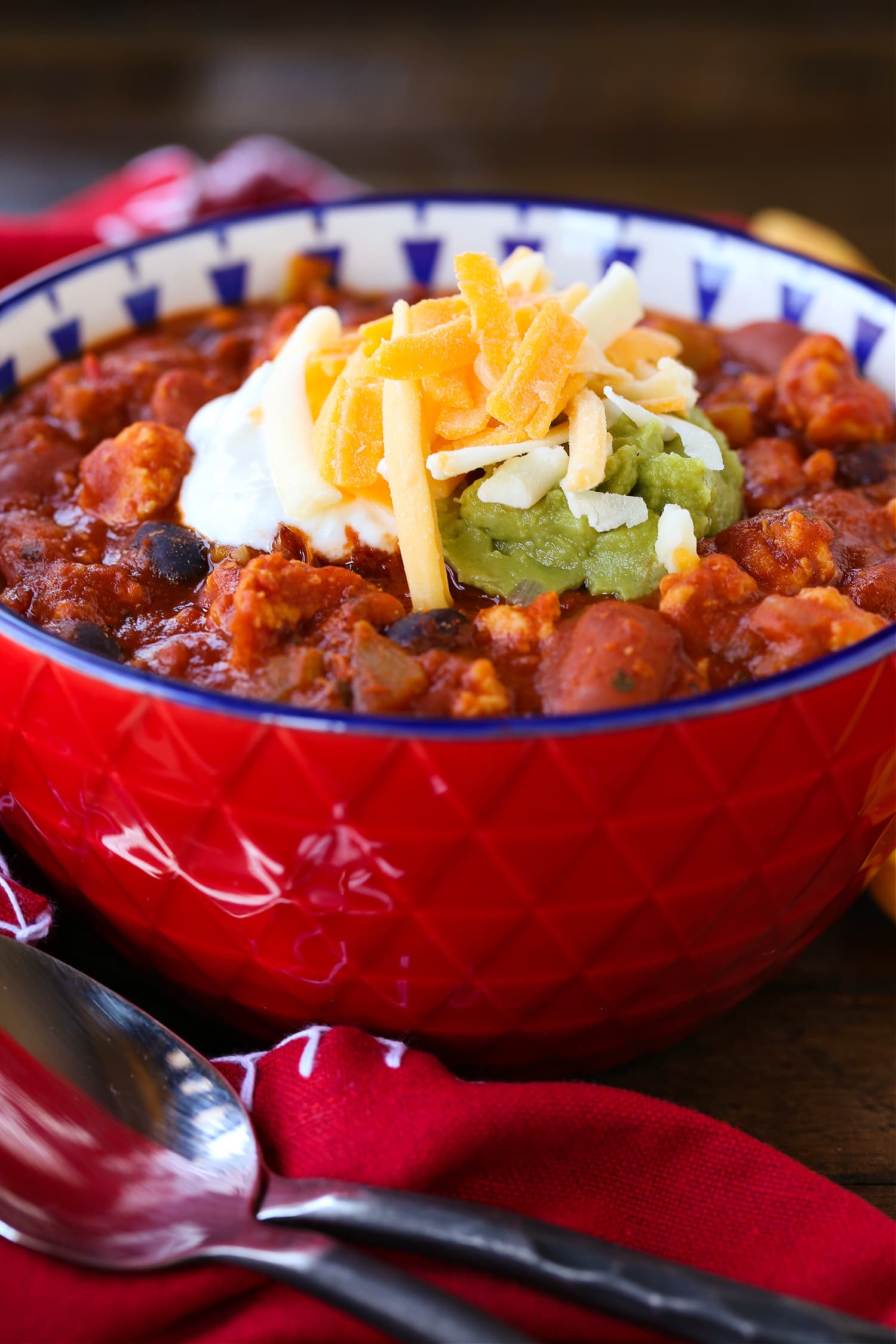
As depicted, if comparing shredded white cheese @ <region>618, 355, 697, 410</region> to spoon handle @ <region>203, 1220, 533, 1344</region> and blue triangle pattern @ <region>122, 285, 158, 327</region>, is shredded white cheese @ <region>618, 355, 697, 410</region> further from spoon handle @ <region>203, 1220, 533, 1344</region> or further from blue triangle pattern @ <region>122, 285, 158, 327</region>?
spoon handle @ <region>203, 1220, 533, 1344</region>

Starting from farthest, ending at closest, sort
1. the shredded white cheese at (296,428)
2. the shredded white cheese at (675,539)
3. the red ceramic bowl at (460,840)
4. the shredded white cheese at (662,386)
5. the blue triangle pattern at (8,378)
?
the blue triangle pattern at (8,378) → the shredded white cheese at (662,386) → the shredded white cheese at (296,428) → the shredded white cheese at (675,539) → the red ceramic bowl at (460,840)

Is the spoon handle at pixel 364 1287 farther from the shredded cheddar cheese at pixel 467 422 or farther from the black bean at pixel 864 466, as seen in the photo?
the black bean at pixel 864 466

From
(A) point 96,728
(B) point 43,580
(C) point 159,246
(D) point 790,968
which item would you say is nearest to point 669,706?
(A) point 96,728

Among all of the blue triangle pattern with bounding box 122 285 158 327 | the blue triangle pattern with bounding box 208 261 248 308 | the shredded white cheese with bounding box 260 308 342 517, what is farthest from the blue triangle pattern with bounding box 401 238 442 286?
the shredded white cheese with bounding box 260 308 342 517

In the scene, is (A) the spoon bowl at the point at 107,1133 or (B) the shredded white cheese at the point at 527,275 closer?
(A) the spoon bowl at the point at 107,1133

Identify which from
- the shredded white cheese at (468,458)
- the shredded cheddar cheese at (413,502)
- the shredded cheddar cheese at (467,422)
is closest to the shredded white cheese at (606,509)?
the shredded cheddar cheese at (467,422)

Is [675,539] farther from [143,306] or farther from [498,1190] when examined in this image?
[143,306]

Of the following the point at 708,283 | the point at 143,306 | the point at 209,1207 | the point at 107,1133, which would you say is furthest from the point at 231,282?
the point at 209,1207
